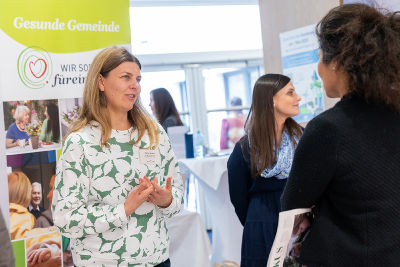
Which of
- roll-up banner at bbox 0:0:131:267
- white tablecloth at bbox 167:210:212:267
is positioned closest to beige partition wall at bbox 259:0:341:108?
white tablecloth at bbox 167:210:212:267

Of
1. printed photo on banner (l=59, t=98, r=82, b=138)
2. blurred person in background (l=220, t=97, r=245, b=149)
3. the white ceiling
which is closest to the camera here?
printed photo on banner (l=59, t=98, r=82, b=138)

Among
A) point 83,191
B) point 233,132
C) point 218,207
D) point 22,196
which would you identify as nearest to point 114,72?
point 83,191

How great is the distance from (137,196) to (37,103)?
1.10 metres

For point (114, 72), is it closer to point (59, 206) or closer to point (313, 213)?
point (59, 206)

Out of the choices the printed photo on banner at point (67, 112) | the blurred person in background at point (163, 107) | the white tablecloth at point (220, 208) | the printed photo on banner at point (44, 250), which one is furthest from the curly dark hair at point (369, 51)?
the blurred person in background at point (163, 107)

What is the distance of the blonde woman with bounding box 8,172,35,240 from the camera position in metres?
2.30

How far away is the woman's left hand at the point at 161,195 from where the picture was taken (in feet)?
5.31

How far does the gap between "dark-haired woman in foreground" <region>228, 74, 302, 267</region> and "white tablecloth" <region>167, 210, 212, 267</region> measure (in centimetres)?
87

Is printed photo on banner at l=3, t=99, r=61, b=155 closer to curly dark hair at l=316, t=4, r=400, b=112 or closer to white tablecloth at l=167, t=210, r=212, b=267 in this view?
white tablecloth at l=167, t=210, r=212, b=267

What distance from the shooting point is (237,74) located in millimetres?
6473

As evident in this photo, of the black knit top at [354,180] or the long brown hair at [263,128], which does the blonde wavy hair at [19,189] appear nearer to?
the long brown hair at [263,128]

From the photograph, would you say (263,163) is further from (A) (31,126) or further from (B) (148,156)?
(A) (31,126)

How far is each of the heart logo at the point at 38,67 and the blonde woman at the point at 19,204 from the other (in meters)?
0.52

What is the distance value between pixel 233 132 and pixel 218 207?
258cm
